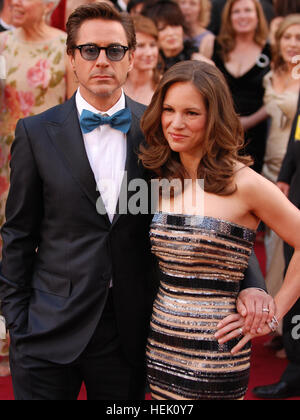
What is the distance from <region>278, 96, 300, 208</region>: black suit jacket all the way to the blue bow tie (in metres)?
1.55

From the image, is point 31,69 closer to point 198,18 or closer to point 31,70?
point 31,70

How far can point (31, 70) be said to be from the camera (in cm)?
348

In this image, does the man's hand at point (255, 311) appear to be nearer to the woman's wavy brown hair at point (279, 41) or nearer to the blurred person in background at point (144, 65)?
the blurred person in background at point (144, 65)

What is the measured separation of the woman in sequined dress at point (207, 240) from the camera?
6.39 feet

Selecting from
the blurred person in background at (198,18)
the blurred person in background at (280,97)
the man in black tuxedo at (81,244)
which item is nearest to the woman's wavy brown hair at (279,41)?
the blurred person in background at (280,97)

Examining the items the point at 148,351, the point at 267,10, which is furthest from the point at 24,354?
the point at 267,10

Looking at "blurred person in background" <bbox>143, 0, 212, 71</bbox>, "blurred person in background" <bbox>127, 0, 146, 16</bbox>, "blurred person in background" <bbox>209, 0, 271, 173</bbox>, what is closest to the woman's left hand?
"blurred person in background" <bbox>143, 0, 212, 71</bbox>

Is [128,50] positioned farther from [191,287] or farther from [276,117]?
[276,117]

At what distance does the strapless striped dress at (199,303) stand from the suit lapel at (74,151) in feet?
0.82

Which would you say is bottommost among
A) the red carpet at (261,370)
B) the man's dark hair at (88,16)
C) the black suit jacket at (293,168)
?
the red carpet at (261,370)

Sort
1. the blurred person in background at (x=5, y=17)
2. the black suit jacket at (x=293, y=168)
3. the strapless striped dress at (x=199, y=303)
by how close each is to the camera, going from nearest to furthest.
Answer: the strapless striped dress at (x=199, y=303)
the black suit jacket at (x=293, y=168)
the blurred person in background at (x=5, y=17)

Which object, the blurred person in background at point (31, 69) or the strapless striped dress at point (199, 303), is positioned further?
the blurred person in background at point (31, 69)

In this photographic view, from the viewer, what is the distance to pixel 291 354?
11.4ft

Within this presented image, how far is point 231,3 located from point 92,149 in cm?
330
